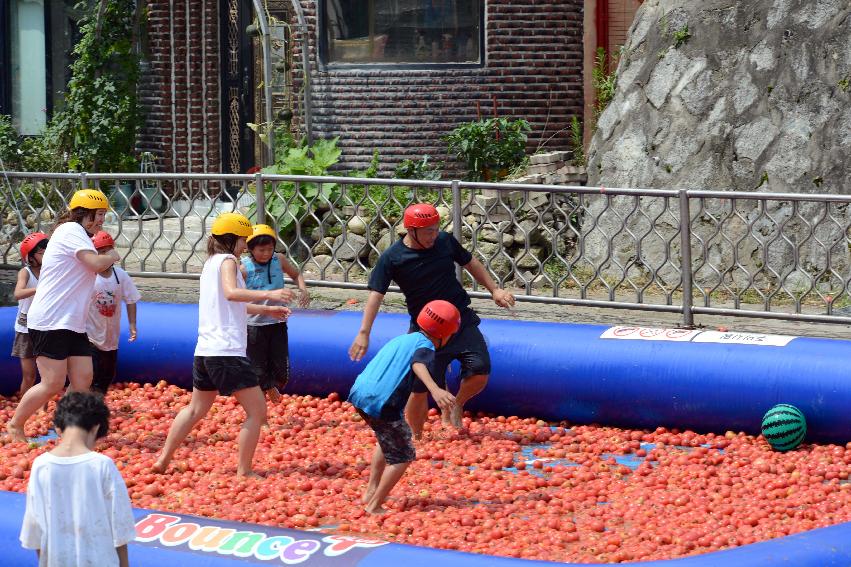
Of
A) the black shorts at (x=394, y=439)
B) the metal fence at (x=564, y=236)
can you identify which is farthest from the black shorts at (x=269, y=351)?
the metal fence at (x=564, y=236)

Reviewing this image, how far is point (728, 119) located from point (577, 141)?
8.42 feet

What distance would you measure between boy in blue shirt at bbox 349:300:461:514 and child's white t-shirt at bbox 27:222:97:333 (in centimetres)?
250

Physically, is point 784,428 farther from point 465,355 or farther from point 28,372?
point 28,372

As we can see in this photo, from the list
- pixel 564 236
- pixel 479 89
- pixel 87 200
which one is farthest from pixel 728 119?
pixel 87 200

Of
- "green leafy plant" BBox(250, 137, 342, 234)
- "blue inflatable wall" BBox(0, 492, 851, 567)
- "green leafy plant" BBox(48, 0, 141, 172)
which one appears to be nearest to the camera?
"blue inflatable wall" BBox(0, 492, 851, 567)

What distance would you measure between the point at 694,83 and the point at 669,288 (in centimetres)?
348

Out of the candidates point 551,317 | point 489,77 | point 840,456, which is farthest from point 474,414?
point 489,77

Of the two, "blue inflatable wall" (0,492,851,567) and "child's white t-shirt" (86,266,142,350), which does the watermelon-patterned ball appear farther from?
"child's white t-shirt" (86,266,142,350)

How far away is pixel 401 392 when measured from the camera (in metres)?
8.06

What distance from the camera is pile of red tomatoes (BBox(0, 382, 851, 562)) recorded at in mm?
7910

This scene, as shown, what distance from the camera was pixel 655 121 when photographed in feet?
49.4

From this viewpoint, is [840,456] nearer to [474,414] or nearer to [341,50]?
[474,414]

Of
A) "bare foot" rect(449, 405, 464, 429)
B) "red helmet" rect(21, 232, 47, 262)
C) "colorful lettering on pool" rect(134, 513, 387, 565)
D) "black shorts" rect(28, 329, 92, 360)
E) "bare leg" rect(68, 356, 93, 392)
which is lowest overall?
"bare foot" rect(449, 405, 464, 429)

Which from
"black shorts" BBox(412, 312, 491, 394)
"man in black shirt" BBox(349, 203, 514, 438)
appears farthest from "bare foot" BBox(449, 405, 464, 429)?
"black shorts" BBox(412, 312, 491, 394)
